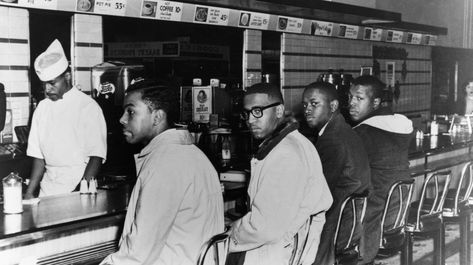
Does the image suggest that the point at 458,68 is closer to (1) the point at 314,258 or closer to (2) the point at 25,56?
(2) the point at 25,56

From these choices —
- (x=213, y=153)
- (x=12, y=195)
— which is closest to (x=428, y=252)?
(x=213, y=153)

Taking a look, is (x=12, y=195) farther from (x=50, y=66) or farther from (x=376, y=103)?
(x=376, y=103)

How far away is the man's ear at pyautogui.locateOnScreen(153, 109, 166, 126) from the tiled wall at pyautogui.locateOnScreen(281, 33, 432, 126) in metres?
5.78

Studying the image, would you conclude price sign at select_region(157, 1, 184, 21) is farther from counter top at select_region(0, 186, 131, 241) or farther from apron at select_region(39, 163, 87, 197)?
counter top at select_region(0, 186, 131, 241)

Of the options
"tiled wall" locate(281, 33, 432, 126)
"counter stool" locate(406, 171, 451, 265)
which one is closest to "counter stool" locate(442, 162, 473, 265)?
"counter stool" locate(406, 171, 451, 265)

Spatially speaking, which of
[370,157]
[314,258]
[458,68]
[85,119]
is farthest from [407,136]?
[458,68]

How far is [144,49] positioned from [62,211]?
5.58 meters

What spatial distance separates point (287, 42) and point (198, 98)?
229 cm

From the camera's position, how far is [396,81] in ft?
35.7

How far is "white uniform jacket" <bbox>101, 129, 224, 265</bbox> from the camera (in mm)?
2244

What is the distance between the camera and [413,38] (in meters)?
10.9

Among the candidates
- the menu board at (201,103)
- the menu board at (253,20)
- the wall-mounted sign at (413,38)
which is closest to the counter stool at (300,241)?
the menu board at (201,103)

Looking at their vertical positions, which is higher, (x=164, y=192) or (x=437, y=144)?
(x=164, y=192)

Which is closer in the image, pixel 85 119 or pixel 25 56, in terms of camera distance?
pixel 85 119
